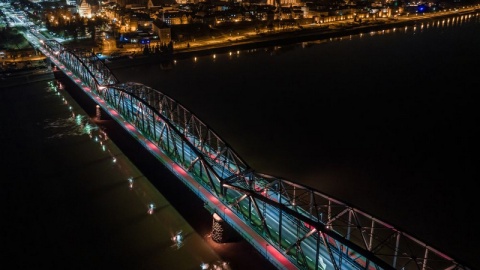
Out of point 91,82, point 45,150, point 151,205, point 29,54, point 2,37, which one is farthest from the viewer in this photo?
point 2,37

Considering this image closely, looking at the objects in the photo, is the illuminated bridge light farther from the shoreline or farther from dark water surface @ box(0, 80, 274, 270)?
the shoreline

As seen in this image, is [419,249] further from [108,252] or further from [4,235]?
[4,235]

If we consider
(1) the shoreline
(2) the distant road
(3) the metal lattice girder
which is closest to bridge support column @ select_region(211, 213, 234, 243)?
(3) the metal lattice girder

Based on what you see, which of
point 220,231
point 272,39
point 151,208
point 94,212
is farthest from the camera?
point 272,39

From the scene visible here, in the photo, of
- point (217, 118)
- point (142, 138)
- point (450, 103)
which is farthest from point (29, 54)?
point (450, 103)

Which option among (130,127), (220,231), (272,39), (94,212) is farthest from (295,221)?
(272,39)

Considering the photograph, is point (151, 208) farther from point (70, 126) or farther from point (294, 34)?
point (294, 34)

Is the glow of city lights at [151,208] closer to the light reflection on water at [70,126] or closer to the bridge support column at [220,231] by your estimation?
the bridge support column at [220,231]
